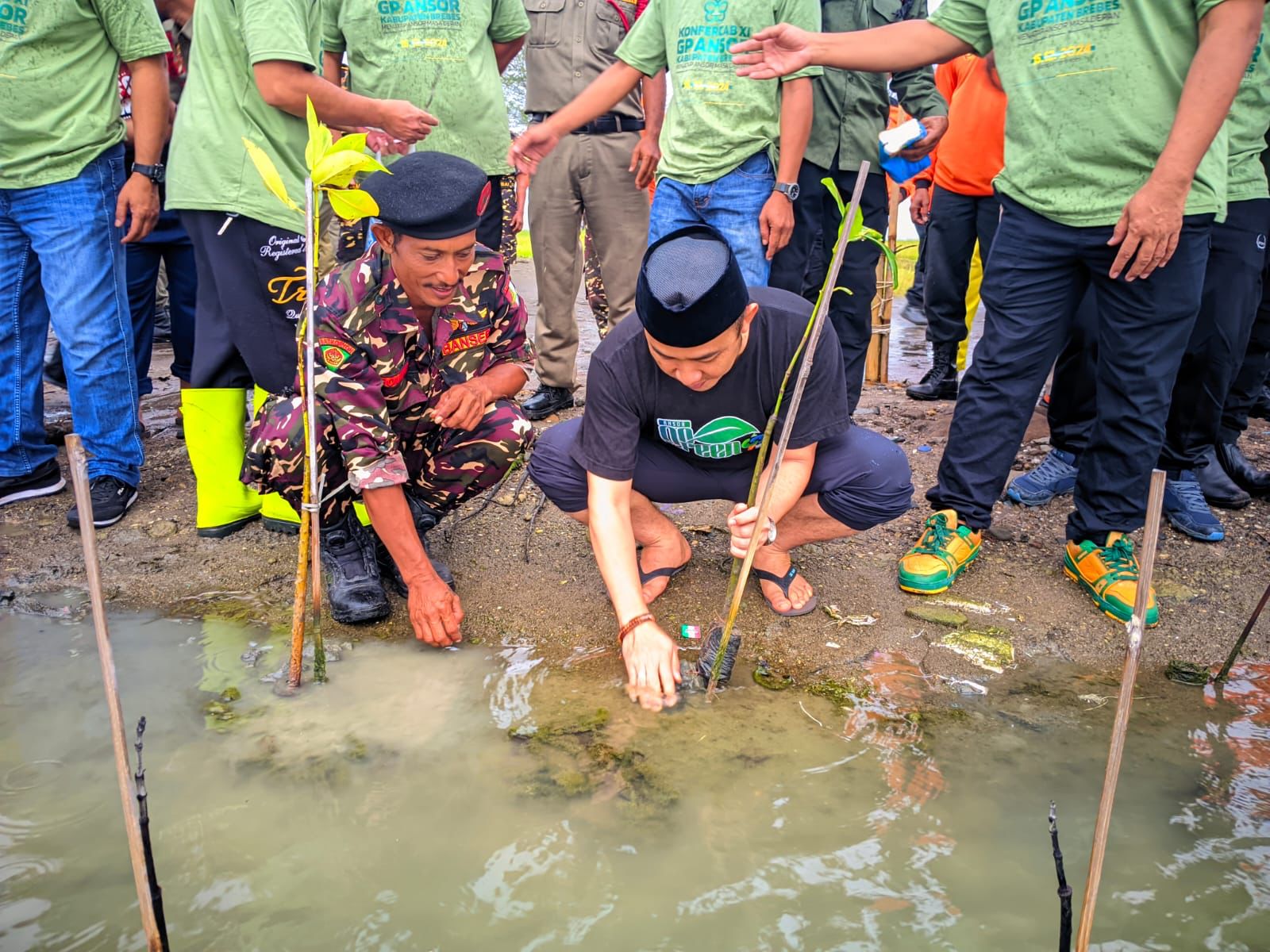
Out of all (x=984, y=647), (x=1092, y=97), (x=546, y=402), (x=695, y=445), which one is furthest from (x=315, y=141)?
(x=546, y=402)

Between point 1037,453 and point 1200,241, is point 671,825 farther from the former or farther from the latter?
point 1037,453

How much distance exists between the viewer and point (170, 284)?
349 cm

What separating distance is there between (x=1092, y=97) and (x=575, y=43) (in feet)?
7.57

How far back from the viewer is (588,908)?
1.66 meters

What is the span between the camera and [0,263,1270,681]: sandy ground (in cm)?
254

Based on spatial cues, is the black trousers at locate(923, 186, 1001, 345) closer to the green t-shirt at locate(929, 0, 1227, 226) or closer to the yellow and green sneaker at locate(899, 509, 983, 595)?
the green t-shirt at locate(929, 0, 1227, 226)

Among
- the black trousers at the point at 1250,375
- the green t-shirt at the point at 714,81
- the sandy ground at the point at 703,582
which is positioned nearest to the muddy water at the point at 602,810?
the sandy ground at the point at 703,582

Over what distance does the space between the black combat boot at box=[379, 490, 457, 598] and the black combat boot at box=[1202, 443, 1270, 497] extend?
8.59 feet

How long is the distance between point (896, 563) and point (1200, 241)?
1.20 meters

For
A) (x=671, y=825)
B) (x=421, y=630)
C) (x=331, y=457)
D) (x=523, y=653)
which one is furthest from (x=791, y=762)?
(x=331, y=457)

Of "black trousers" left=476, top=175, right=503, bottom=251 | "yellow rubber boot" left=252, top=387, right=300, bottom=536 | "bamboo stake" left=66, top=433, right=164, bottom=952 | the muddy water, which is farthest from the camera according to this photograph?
"black trousers" left=476, top=175, right=503, bottom=251

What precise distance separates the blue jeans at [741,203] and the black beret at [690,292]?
128 cm

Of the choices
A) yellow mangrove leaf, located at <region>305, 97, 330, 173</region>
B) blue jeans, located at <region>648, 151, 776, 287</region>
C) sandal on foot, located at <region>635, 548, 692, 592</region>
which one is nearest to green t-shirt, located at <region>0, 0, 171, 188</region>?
yellow mangrove leaf, located at <region>305, 97, 330, 173</region>

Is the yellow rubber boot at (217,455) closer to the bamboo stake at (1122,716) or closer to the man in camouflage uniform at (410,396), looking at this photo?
the man in camouflage uniform at (410,396)
